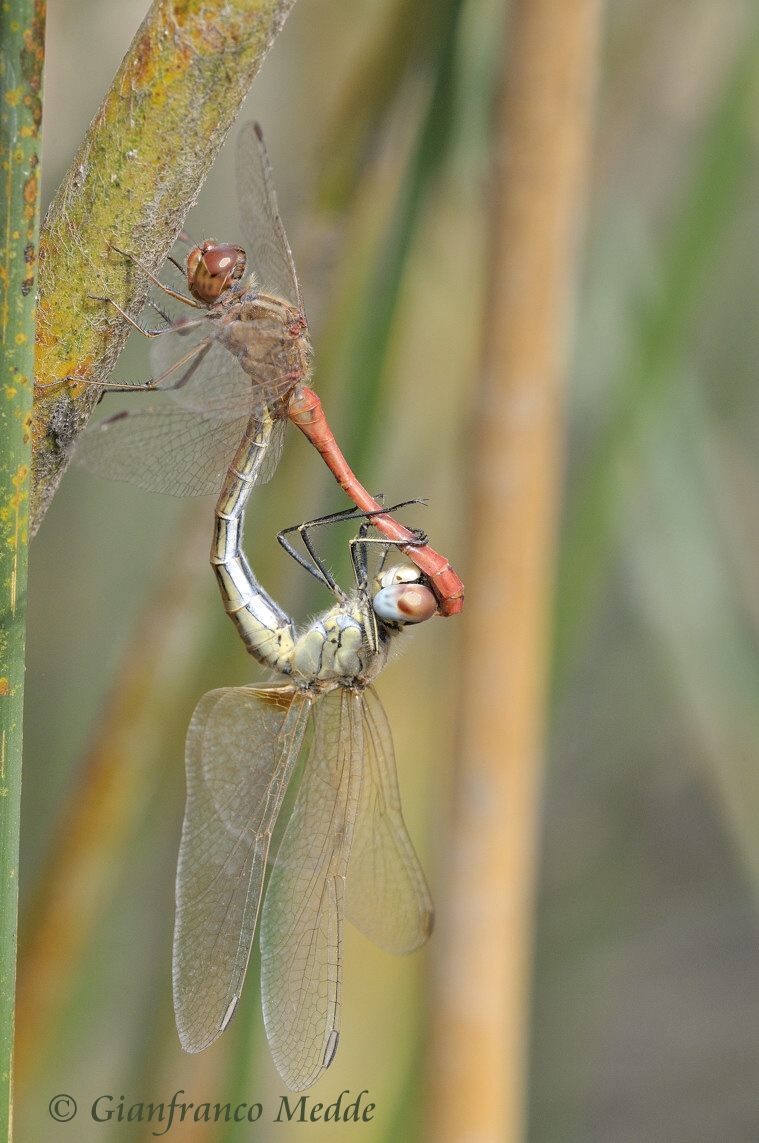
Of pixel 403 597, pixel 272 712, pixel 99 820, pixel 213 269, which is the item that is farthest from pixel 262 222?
pixel 99 820

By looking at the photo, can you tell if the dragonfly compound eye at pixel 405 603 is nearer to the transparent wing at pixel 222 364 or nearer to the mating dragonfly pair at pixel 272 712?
the mating dragonfly pair at pixel 272 712

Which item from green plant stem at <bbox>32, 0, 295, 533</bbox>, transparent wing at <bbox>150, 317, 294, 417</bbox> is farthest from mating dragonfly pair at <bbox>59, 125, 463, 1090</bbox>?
green plant stem at <bbox>32, 0, 295, 533</bbox>

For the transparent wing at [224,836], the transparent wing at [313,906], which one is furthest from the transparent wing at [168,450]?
the transparent wing at [313,906]

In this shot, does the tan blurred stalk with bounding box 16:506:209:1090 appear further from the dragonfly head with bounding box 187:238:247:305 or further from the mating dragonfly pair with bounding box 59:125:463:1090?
the dragonfly head with bounding box 187:238:247:305

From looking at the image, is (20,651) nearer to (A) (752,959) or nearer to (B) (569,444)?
(B) (569,444)

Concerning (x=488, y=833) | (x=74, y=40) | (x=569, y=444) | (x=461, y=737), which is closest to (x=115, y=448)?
(x=461, y=737)

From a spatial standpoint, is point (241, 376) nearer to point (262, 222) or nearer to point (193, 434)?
point (193, 434)
